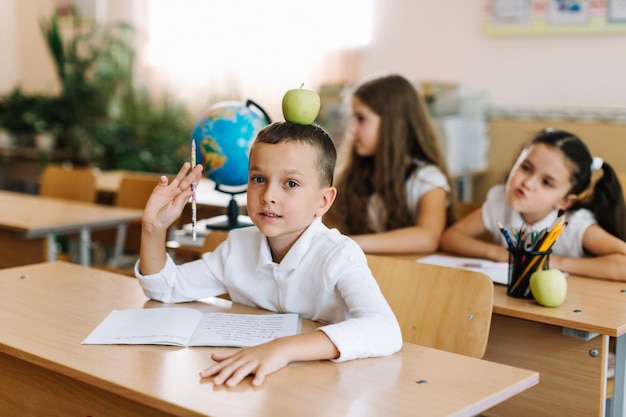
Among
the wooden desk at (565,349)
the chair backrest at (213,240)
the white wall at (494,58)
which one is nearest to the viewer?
the wooden desk at (565,349)

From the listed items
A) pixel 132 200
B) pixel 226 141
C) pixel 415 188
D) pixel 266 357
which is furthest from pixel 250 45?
pixel 266 357

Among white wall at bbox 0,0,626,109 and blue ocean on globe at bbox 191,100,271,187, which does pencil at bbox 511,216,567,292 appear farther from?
white wall at bbox 0,0,626,109

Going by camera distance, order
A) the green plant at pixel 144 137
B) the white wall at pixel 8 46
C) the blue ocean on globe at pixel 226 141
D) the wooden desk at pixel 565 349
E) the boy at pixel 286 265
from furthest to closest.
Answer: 1. the white wall at pixel 8 46
2. the green plant at pixel 144 137
3. the blue ocean on globe at pixel 226 141
4. the wooden desk at pixel 565 349
5. the boy at pixel 286 265

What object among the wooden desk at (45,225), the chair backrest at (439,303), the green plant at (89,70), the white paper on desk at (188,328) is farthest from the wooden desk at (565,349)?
the green plant at (89,70)

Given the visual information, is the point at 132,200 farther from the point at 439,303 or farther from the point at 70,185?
the point at 439,303

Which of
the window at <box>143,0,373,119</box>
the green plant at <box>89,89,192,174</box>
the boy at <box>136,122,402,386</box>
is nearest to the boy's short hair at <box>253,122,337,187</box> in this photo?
the boy at <box>136,122,402,386</box>

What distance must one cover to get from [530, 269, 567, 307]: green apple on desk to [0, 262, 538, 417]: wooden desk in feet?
1.83

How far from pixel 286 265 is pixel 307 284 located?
0.06 m

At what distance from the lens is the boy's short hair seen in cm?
169

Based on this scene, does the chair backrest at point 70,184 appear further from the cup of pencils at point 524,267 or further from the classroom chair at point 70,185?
the cup of pencils at point 524,267

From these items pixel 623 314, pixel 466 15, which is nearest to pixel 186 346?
pixel 623 314

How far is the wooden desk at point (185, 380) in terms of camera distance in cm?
128

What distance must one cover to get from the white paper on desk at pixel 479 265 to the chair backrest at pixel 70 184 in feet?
7.26

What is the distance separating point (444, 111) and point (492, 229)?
1.76 m
